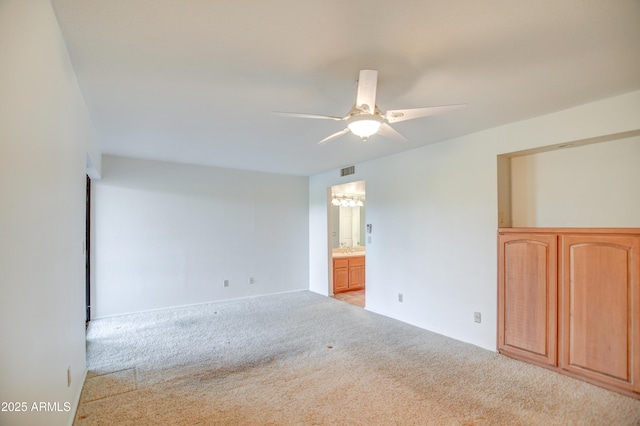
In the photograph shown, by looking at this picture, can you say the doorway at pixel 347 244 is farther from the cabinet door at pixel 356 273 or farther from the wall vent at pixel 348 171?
the wall vent at pixel 348 171

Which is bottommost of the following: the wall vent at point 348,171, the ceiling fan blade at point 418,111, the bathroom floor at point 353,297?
the bathroom floor at point 353,297

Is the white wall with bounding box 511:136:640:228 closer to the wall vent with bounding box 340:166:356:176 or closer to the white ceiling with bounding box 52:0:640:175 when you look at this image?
the white ceiling with bounding box 52:0:640:175

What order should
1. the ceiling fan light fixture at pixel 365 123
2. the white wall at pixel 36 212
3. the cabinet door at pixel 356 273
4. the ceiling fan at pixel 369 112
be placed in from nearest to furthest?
1. the white wall at pixel 36 212
2. the ceiling fan at pixel 369 112
3. the ceiling fan light fixture at pixel 365 123
4. the cabinet door at pixel 356 273

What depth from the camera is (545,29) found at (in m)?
1.74

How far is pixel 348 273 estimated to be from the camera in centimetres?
651

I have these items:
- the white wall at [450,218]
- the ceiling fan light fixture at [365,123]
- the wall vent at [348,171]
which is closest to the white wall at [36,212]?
the ceiling fan light fixture at [365,123]

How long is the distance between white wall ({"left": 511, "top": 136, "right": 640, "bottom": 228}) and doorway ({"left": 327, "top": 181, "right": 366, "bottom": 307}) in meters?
2.70

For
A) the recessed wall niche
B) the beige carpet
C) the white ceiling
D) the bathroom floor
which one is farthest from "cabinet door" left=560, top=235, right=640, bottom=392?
the bathroom floor

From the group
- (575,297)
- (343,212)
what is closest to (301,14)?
(575,297)

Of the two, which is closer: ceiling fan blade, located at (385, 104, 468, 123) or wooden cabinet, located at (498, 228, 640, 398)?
ceiling fan blade, located at (385, 104, 468, 123)

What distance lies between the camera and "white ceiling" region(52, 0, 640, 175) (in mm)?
1593

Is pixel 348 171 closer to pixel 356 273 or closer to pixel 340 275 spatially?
pixel 340 275

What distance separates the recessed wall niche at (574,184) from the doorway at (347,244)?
2.61 m

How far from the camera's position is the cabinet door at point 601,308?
8.19 feet
